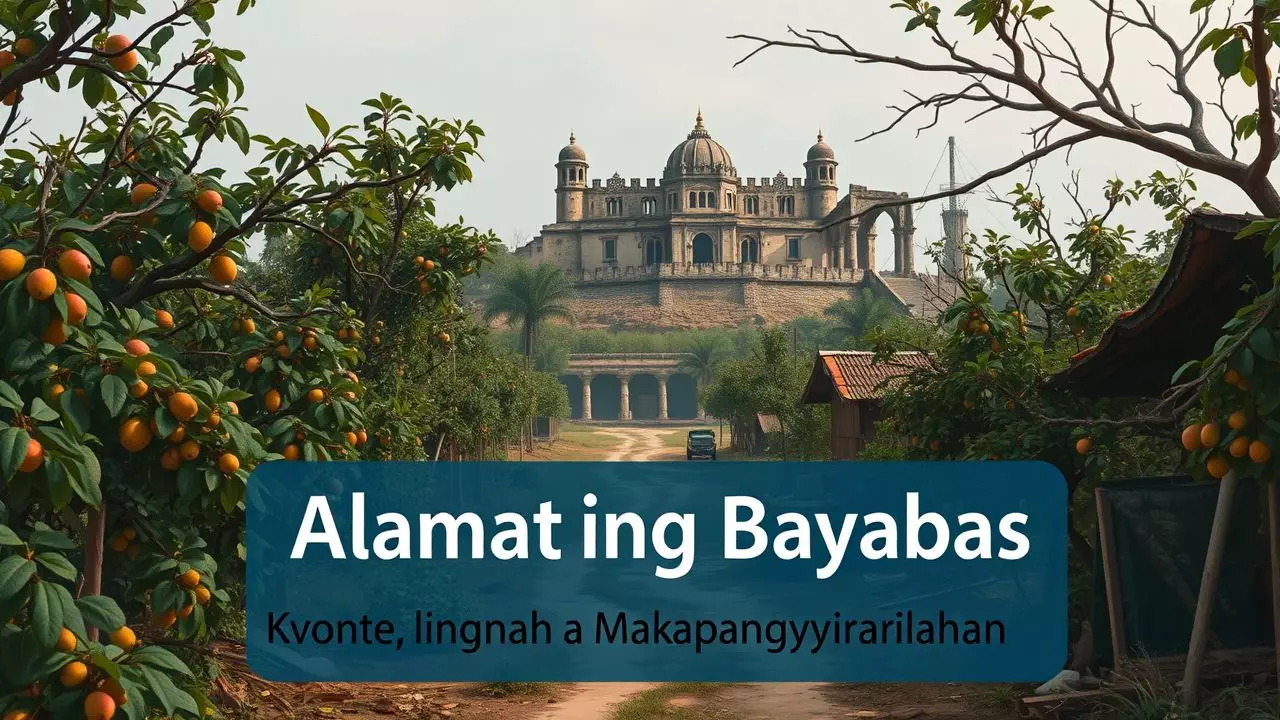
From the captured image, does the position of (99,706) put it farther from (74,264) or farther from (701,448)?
(701,448)

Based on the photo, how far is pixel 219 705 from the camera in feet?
27.7

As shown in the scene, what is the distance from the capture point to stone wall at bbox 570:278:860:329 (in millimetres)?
90312

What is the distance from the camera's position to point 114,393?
4102mm

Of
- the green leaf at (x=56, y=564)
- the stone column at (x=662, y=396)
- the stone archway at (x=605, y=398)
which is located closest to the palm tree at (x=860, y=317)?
the stone column at (x=662, y=396)

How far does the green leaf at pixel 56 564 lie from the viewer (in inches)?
140

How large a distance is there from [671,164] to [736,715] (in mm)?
89198

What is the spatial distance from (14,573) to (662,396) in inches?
3036

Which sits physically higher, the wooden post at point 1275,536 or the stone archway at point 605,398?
the stone archway at point 605,398

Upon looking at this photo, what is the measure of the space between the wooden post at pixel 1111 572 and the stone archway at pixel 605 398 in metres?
75.4

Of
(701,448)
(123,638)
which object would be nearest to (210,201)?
(123,638)

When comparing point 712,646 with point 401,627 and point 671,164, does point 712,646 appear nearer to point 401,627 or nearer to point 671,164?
point 401,627

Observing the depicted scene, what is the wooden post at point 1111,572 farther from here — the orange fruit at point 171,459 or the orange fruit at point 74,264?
the orange fruit at point 74,264

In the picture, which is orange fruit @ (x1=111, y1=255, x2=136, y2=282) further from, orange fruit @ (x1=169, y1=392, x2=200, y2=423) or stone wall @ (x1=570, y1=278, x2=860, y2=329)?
stone wall @ (x1=570, y1=278, x2=860, y2=329)

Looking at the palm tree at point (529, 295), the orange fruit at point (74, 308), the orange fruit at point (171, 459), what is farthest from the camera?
the palm tree at point (529, 295)
